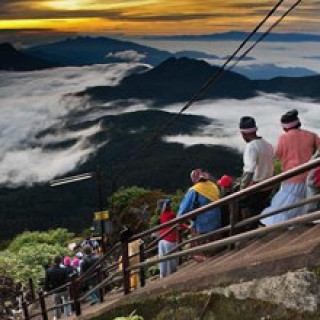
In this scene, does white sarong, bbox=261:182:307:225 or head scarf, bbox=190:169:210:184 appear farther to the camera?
head scarf, bbox=190:169:210:184

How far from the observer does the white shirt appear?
27.8 feet

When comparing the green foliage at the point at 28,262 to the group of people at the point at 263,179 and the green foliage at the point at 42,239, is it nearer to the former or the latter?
the green foliage at the point at 42,239

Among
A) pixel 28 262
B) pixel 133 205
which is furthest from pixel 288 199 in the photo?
pixel 133 205

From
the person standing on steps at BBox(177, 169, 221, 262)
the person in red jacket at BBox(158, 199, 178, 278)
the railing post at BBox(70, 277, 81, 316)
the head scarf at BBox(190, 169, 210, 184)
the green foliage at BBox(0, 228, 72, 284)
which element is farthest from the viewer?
the green foliage at BBox(0, 228, 72, 284)

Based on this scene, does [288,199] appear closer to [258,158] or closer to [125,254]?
[258,158]

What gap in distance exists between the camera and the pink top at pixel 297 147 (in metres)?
7.79

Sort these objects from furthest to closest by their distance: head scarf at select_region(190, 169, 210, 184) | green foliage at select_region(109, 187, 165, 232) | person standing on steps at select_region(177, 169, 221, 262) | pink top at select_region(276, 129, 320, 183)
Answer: green foliage at select_region(109, 187, 165, 232)
head scarf at select_region(190, 169, 210, 184)
person standing on steps at select_region(177, 169, 221, 262)
pink top at select_region(276, 129, 320, 183)

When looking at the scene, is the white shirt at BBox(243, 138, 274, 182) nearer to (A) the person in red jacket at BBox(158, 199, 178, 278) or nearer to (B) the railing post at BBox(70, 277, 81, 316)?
(A) the person in red jacket at BBox(158, 199, 178, 278)

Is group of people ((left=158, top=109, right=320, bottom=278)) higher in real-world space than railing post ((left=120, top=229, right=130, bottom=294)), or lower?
higher

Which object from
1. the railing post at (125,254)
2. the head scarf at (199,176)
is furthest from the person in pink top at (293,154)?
the railing post at (125,254)

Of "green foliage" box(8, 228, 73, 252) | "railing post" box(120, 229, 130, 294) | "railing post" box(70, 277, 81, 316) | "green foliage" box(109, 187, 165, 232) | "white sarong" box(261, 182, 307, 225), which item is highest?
"green foliage" box(109, 187, 165, 232)

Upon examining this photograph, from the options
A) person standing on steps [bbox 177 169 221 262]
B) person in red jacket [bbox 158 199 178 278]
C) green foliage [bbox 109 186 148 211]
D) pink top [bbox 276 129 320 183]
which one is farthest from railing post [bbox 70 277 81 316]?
green foliage [bbox 109 186 148 211]

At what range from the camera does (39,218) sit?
186 metres

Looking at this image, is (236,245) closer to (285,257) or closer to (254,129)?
(254,129)
